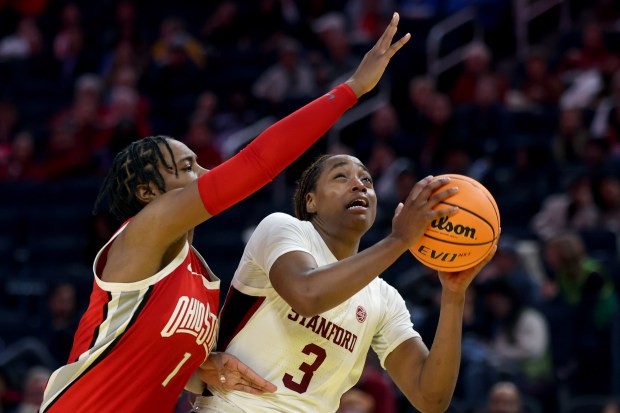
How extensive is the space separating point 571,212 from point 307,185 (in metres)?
5.71

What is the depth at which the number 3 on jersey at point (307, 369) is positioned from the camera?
14.7 feet

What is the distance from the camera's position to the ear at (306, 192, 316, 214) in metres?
4.79

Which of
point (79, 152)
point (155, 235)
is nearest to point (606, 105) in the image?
point (79, 152)

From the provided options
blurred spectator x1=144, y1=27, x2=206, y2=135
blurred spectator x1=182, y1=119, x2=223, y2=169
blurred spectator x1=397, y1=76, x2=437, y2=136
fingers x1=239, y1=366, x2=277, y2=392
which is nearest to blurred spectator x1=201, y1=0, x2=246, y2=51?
blurred spectator x1=144, y1=27, x2=206, y2=135

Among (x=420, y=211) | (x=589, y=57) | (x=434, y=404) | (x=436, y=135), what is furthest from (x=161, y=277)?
(x=589, y=57)

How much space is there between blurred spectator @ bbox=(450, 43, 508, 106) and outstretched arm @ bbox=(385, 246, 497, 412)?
303 inches

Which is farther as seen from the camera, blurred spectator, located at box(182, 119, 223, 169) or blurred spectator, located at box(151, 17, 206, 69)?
blurred spectator, located at box(151, 17, 206, 69)

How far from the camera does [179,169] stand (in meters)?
4.48

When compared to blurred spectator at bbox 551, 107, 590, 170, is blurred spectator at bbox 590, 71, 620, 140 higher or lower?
lower

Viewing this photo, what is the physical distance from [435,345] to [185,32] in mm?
11237

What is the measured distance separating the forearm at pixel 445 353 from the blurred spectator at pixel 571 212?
17.5ft

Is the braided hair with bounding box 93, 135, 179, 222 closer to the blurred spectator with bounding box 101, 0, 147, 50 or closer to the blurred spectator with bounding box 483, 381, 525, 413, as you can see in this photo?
the blurred spectator with bounding box 483, 381, 525, 413

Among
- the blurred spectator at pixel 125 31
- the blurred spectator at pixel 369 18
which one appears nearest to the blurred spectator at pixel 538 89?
the blurred spectator at pixel 369 18

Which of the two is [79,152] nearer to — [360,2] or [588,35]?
[360,2]
